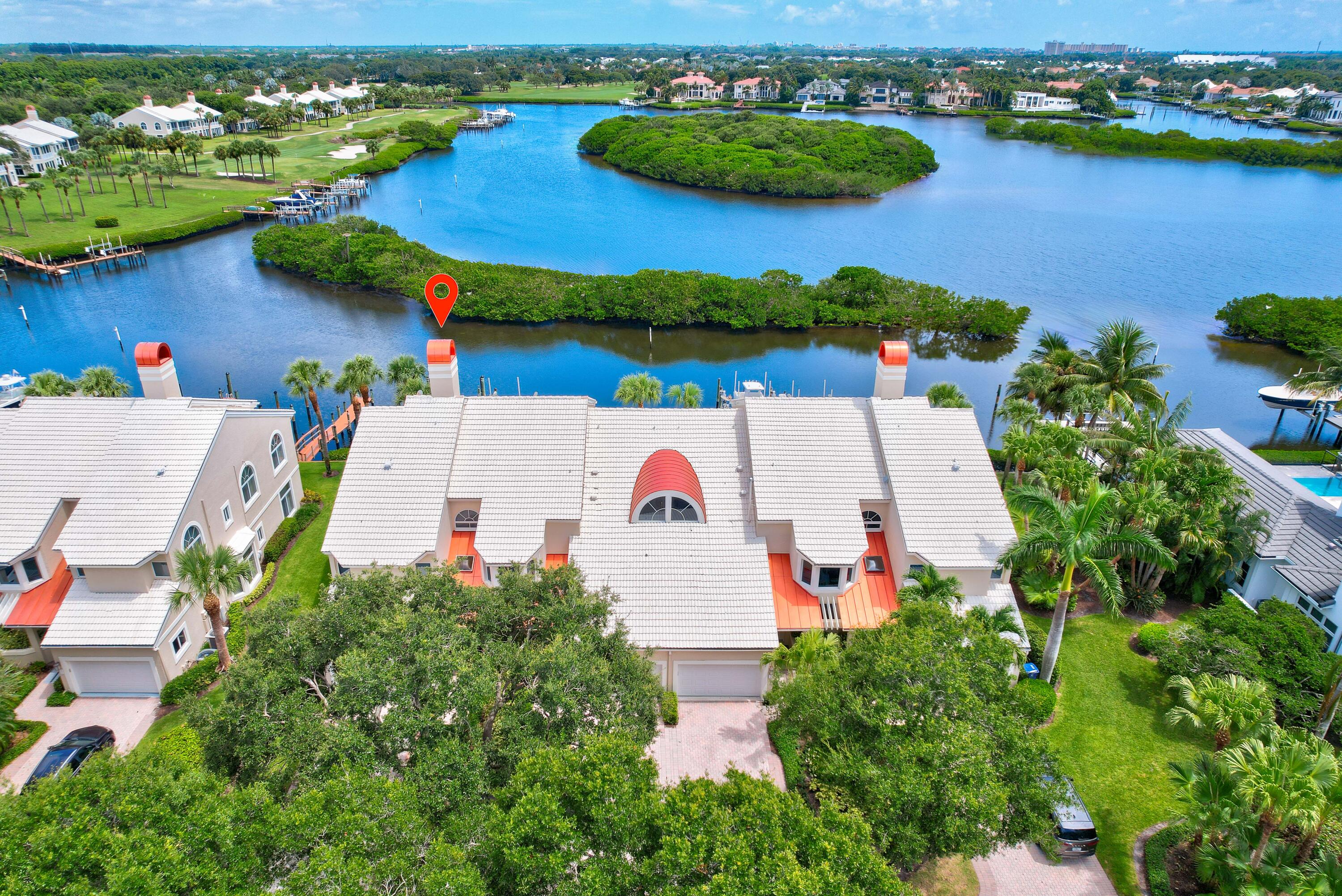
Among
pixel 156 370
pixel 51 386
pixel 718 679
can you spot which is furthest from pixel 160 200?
pixel 718 679

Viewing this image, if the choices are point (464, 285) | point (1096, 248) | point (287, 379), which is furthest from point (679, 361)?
point (1096, 248)

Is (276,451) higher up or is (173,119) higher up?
(173,119)

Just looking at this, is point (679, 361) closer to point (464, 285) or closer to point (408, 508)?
point (464, 285)

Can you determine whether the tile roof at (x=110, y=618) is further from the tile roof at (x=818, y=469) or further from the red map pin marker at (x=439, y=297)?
the tile roof at (x=818, y=469)

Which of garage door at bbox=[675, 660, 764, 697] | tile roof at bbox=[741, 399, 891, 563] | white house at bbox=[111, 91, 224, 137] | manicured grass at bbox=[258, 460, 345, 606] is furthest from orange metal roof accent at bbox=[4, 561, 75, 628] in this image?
white house at bbox=[111, 91, 224, 137]

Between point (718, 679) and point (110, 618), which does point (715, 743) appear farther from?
point (110, 618)

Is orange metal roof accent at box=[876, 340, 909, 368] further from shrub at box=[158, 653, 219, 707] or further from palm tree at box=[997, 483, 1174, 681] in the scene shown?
shrub at box=[158, 653, 219, 707]

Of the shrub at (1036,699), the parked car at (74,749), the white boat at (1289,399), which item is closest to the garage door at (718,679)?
the shrub at (1036,699)

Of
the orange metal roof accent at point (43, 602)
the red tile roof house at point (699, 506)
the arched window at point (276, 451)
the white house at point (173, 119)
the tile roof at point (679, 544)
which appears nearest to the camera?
the tile roof at point (679, 544)
